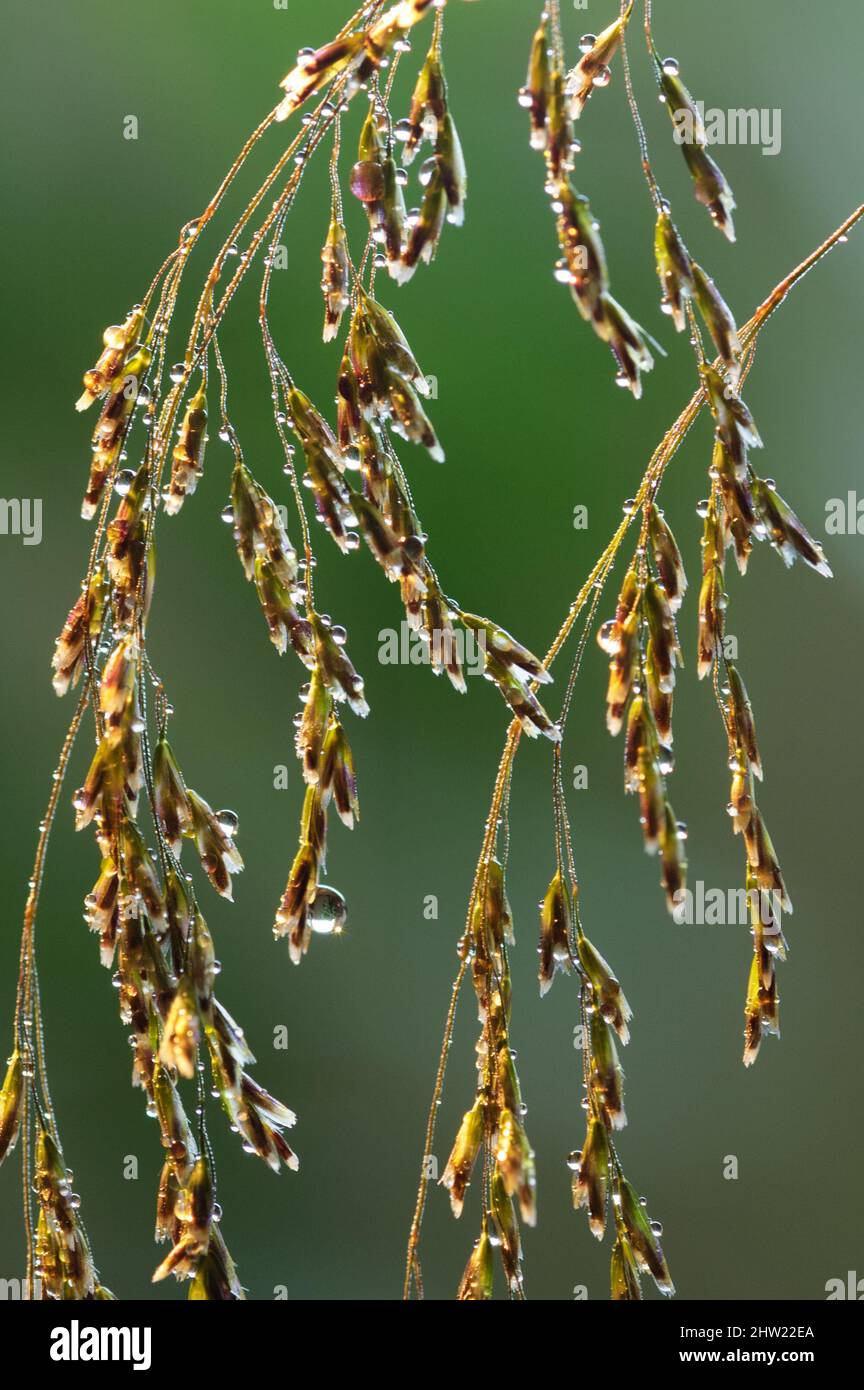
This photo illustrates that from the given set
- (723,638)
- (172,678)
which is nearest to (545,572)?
(172,678)

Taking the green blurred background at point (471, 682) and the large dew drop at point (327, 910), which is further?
the green blurred background at point (471, 682)

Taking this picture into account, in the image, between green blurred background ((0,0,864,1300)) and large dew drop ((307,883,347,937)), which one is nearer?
large dew drop ((307,883,347,937))

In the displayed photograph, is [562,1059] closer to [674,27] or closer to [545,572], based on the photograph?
[545,572]

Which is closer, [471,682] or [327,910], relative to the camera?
[327,910]

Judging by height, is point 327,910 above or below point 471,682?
below
